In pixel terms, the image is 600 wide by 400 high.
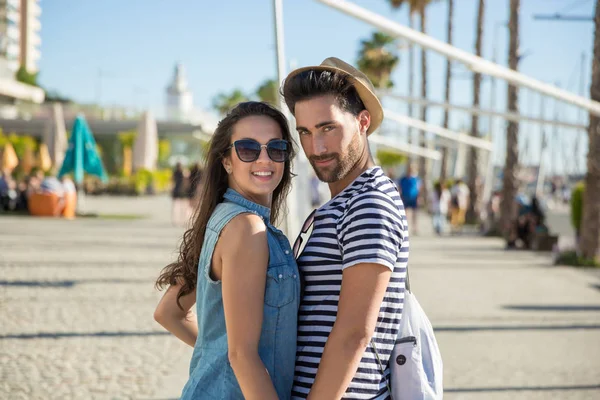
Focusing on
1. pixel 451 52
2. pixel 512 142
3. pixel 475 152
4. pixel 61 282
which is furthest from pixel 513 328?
pixel 475 152

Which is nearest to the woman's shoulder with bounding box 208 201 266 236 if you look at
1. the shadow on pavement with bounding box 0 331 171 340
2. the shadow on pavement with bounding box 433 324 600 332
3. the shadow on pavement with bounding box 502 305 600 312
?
the shadow on pavement with bounding box 0 331 171 340

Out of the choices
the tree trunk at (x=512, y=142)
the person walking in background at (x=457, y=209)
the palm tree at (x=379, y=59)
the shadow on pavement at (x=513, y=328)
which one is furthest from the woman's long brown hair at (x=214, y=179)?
the palm tree at (x=379, y=59)

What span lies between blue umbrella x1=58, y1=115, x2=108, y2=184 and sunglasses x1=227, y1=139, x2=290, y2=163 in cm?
2153

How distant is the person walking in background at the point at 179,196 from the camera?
2070 centimetres

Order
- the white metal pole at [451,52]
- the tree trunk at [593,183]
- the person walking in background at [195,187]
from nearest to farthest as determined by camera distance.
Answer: the person walking in background at [195,187]
the white metal pole at [451,52]
the tree trunk at [593,183]

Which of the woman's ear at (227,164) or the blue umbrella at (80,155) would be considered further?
the blue umbrella at (80,155)

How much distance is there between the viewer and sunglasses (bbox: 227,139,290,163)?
7.27 ft

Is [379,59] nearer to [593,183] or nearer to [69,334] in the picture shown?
[593,183]

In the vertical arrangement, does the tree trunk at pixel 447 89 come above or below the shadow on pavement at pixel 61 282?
above

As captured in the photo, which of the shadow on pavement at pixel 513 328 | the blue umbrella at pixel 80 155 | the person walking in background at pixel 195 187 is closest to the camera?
the person walking in background at pixel 195 187

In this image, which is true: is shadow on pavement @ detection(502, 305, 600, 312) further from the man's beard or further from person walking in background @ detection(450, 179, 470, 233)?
person walking in background @ detection(450, 179, 470, 233)

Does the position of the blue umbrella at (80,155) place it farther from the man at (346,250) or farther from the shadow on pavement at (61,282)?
the man at (346,250)

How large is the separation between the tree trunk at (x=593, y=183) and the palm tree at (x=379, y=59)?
34.5m

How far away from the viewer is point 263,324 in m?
2.04
